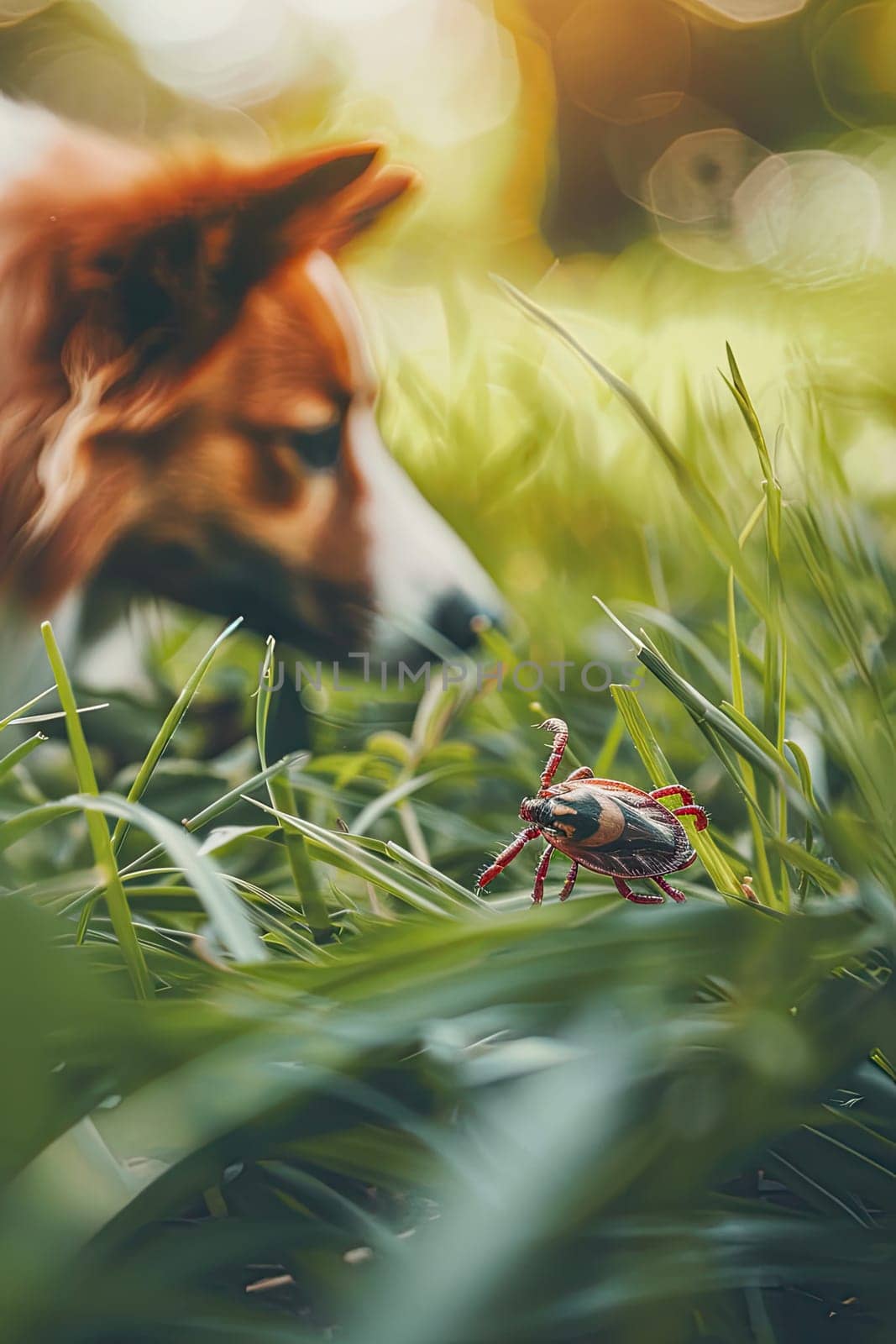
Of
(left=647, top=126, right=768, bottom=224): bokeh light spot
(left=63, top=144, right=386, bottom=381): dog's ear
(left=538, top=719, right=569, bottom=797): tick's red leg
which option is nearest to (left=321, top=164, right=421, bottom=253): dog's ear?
(left=63, top=144, right=386, bottom=381): dog's ear

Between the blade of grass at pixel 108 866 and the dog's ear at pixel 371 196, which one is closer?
the blade of grass at pixel 108 866

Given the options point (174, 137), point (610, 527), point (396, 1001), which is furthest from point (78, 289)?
point (396, 1001)

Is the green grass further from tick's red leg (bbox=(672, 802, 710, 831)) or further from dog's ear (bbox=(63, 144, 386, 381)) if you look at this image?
dog's ear (bbox=(63, 144, 386, 381))

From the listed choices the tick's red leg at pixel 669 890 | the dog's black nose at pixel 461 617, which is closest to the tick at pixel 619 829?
the tick's red leg at pixel 669 890

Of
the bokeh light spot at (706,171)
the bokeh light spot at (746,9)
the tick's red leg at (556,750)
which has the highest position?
the bokeh light spot at (746,9)

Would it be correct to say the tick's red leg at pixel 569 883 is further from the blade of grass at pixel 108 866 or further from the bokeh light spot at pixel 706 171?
the bokeh light spot at pixel 706 171

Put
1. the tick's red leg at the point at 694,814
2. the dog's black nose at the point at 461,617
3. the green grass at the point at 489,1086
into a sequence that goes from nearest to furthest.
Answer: the green grass at the point at 489,1086
the tick's red leg at the point at 694,814
the dog's black nose at the point at 461,617

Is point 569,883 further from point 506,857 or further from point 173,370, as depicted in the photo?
point 173,370
